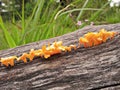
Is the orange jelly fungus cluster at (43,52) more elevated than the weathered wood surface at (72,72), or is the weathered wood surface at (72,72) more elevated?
→ the orange jelly fungus cluster at (43,52)

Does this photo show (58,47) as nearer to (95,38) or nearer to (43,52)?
(43,52)

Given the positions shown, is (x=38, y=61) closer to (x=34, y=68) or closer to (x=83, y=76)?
(x=34, y=68)

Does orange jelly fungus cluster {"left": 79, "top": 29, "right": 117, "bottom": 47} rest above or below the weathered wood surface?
above

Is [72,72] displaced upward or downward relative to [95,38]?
downward

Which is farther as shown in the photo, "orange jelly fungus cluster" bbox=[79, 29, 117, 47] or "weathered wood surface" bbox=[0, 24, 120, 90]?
"orange jelly fungus cluster" bbox=[79, 29, 117, 47]

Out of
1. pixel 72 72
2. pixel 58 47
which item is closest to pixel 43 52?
pixel 58 47
